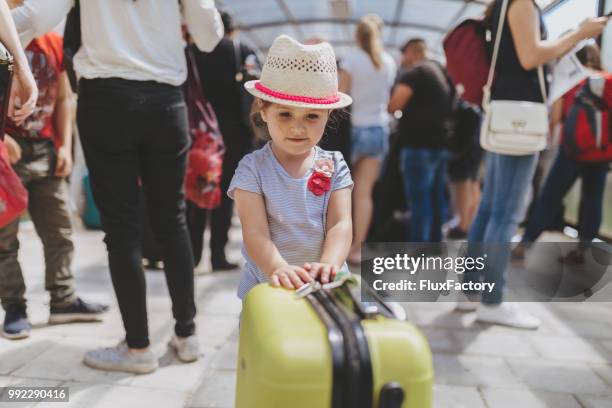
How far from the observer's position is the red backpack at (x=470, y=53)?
2809 mm

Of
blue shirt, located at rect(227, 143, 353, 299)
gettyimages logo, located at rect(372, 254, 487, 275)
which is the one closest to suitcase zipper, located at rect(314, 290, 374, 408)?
blue shirt, located at rect(227, 143, 353, 299)

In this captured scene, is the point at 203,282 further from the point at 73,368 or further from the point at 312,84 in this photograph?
the point at 312,84

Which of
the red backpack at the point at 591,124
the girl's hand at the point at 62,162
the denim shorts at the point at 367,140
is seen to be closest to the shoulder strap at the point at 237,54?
the denim shorts at the point at 367,140

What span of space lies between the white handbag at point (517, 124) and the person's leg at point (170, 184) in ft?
→ 5.01

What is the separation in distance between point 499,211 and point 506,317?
1.93 feet

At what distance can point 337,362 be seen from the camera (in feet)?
3.28

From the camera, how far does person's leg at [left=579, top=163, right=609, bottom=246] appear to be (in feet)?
13.1

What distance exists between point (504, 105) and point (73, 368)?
232cm

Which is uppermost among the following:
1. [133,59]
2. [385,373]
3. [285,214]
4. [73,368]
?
[133,59]

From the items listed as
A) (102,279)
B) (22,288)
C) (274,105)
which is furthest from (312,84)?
(102,279)

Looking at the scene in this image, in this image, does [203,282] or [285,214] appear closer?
[285,214]

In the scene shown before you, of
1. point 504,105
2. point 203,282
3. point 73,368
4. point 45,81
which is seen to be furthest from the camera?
point 203,282

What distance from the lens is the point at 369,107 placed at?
384 centimetres
